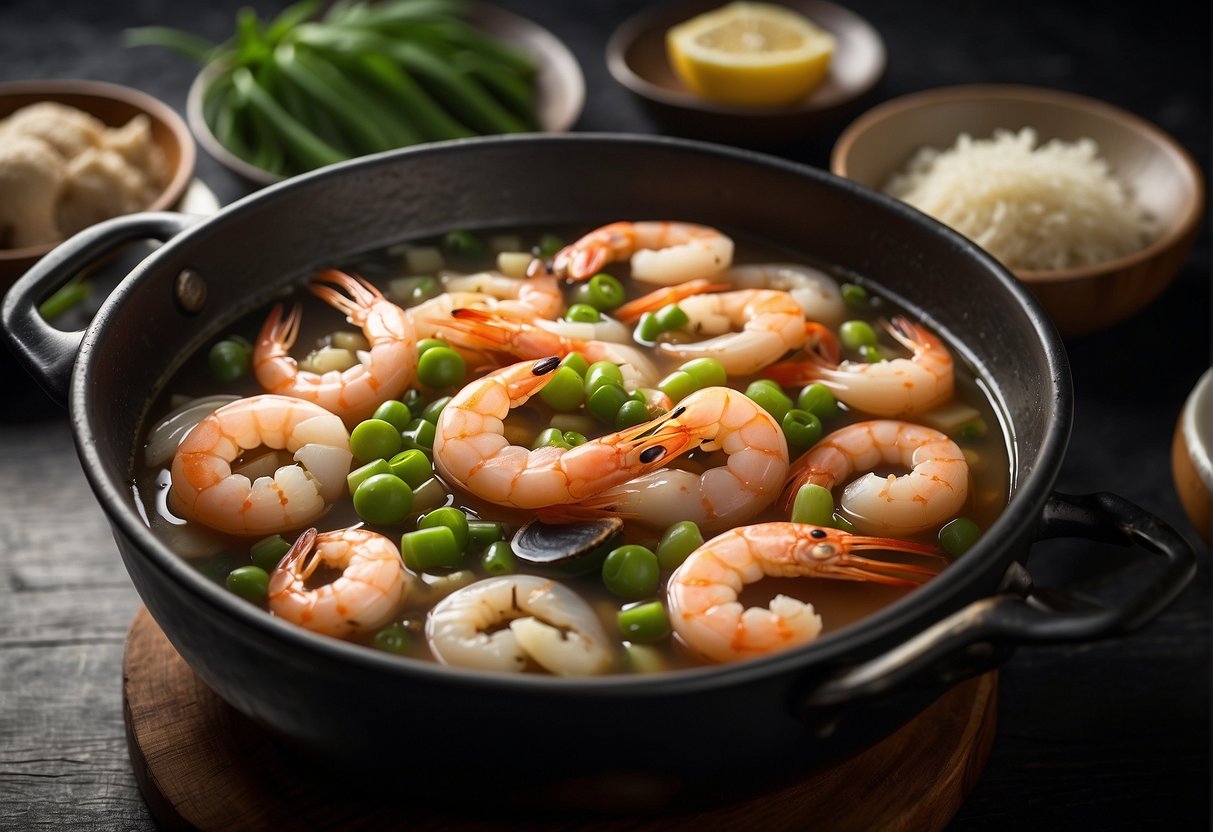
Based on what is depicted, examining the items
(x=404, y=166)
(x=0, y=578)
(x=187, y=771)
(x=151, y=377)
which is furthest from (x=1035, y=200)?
(x=0, y=578)

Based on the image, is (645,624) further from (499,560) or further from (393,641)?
(393,641)

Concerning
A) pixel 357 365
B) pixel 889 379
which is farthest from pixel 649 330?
pixel 357 365

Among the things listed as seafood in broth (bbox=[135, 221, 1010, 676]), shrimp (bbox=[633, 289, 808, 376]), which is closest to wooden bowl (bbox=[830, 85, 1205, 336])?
seafood in broth (bbox=[135, 221, 1010, 676])

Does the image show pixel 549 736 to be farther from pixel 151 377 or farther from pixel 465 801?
pixel 151 377

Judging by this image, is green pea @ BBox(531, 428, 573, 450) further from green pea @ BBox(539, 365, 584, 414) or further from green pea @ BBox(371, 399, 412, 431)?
green pea @ BBox(371, 399, 412, 431)

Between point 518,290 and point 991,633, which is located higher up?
point 991,633

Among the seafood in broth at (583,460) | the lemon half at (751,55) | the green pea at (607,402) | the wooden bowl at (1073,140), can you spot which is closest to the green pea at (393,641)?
the seafood in broth at (583,460)

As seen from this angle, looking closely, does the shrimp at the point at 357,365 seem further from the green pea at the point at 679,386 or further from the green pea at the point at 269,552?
the green pea at the point at 679,386

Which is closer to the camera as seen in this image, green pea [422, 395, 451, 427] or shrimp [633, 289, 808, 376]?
green pea [422, 395, 451, 427]
